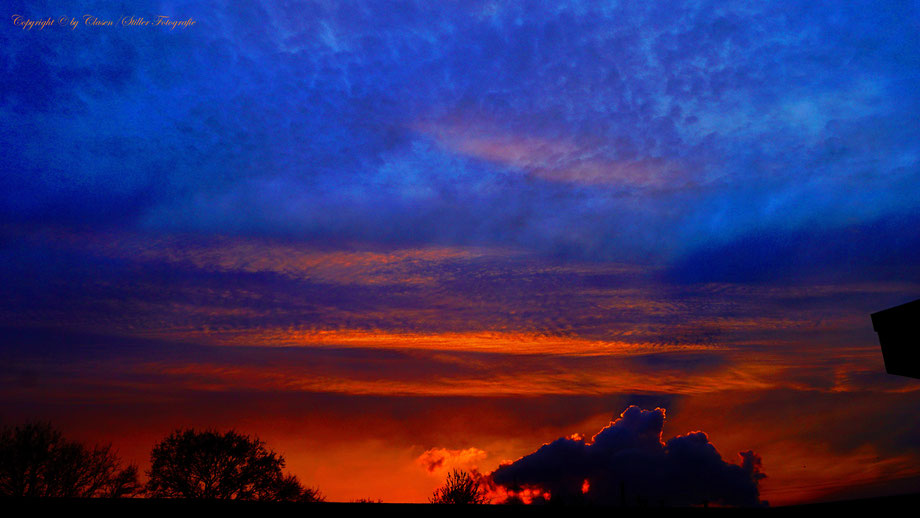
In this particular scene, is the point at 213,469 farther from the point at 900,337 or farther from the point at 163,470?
the point at 900,337

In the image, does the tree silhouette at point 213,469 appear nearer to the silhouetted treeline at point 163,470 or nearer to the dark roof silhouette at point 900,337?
the silhouetted treeline at point 163,470

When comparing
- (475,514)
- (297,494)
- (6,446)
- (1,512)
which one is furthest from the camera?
(297,494)

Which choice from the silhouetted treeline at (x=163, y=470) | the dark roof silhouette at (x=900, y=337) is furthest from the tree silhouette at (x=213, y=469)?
A: the dark roof silhouette at (x=900, y=337)

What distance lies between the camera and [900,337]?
4.77 metres

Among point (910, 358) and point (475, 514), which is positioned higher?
A: point (910, 358)

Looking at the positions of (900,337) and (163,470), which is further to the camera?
(163,470)

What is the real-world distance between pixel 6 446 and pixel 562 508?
40411 mm

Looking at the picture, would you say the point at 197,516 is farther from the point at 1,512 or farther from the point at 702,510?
the point at 702,510

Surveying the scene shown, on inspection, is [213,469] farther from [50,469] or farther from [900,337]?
[900,337]

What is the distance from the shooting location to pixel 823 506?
737 cm

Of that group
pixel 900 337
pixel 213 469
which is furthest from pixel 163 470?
pixel 900 337

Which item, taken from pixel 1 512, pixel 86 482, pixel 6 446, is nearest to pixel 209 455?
pixel 86 482

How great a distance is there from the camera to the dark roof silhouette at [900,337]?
4582mm

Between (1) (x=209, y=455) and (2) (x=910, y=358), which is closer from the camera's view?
(2) (x=910, y=358)
